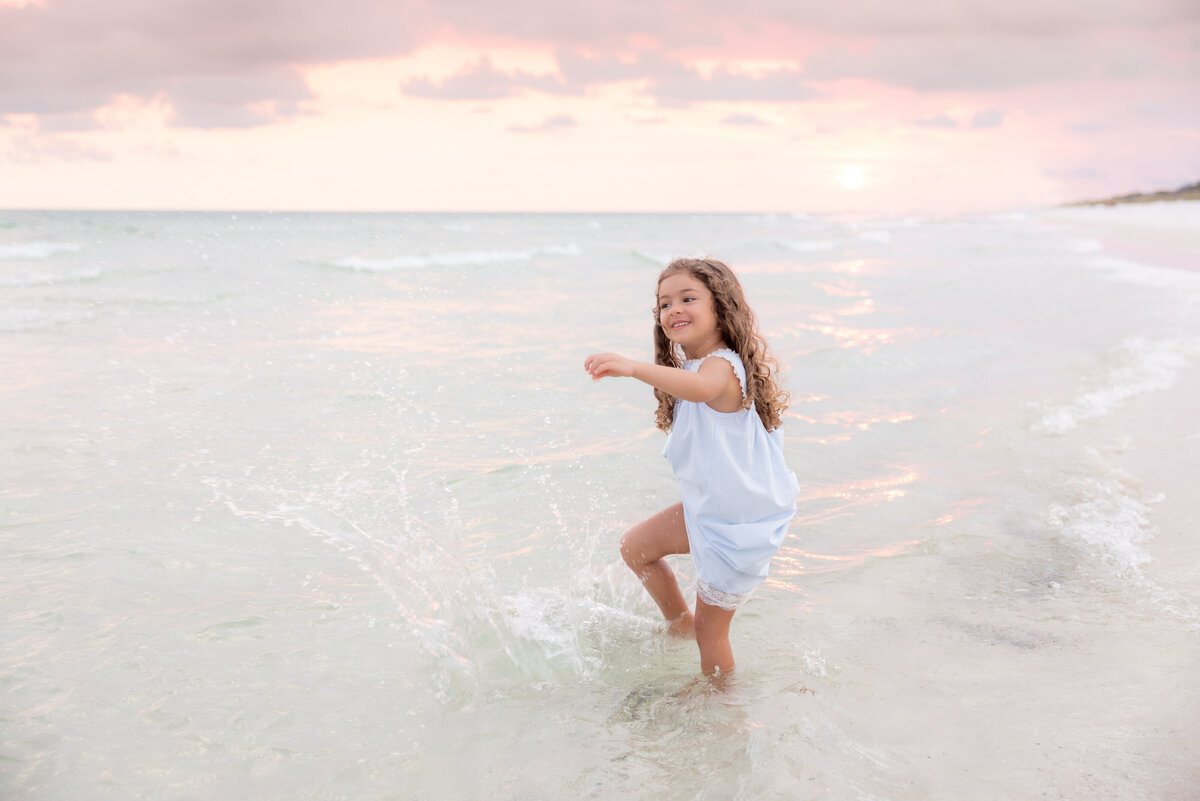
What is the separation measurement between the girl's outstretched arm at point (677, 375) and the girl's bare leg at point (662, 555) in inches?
25.9

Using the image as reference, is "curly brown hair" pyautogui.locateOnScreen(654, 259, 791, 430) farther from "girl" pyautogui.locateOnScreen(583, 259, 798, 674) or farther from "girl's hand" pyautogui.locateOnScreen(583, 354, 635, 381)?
"girl's hand" pyautogui.locateOnScreen(583, 354, 635, 381)

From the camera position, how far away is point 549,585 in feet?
13.4

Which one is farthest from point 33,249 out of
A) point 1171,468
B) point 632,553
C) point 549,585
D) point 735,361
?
point 1171,468

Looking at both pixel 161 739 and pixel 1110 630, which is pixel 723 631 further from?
pixel 161 739

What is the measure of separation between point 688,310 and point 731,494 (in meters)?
0.67

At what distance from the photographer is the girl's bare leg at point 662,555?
132 inches

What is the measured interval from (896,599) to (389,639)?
2.30 meters

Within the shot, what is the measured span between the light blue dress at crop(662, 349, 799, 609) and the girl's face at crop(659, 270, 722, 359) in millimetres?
101

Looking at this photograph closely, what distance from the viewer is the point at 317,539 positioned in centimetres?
453

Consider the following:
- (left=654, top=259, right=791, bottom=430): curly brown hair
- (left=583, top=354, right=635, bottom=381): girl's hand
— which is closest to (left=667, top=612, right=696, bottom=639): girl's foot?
(left=654, top=259, right=791, bottom=430): curly brown hair

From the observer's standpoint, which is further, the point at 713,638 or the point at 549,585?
the point at 549,585

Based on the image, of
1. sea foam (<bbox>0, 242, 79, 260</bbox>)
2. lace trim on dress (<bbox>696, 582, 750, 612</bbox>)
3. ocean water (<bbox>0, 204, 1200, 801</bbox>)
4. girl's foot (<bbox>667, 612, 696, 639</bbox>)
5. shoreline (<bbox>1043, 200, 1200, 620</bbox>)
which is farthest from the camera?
sea foam (<bbox>0, 242, 79, 260</bbox>)

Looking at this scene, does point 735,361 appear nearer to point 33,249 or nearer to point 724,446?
point 724,446

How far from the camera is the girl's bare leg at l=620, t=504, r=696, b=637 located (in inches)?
132
